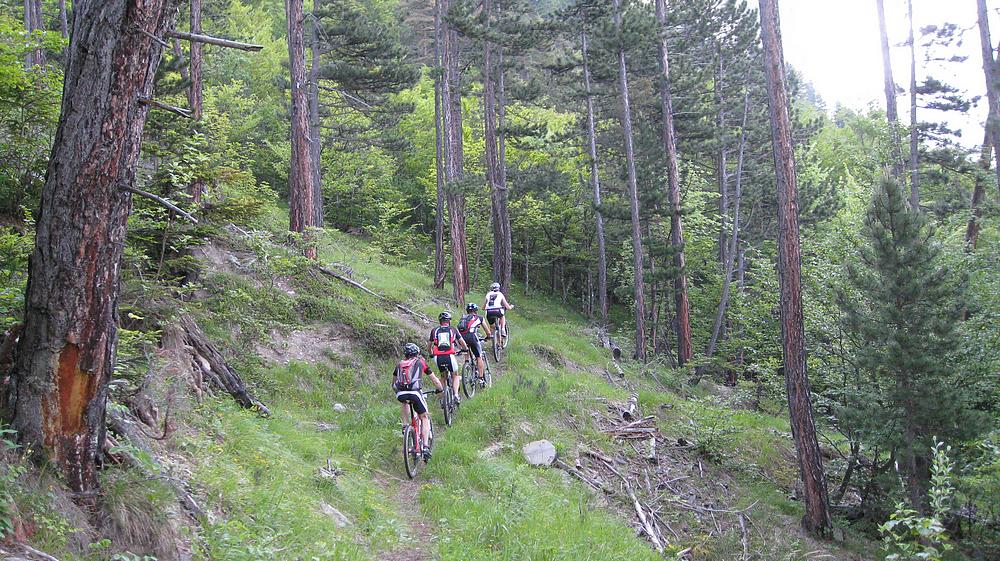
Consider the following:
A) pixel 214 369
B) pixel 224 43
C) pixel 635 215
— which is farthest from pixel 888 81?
pixel 224 43

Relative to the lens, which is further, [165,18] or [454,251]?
[454,251]

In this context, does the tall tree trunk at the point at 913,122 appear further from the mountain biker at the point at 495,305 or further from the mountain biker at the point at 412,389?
the mountain biker at the point at 412,389

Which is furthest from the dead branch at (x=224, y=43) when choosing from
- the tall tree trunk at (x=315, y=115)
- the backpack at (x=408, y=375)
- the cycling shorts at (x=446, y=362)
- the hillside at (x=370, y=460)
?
the tall tree trunk at (x=315, y=115)

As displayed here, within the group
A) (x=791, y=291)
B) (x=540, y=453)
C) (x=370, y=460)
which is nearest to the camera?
(x=370, y=460)

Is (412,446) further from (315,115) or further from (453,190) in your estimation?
(315,115)

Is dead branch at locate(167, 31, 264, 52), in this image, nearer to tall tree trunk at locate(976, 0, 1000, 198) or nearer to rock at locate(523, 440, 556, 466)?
rock at locate(523, 440, 556, 466)

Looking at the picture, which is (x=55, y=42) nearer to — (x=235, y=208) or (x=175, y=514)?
(x=235, y=208)

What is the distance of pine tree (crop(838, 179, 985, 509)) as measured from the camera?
36.0 feet

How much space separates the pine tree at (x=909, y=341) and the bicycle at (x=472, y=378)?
7.23 metres

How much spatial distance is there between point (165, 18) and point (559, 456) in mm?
8901

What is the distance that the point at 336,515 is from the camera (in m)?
6.62

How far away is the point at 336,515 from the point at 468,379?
243 inches

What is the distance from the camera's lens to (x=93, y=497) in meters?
4.10

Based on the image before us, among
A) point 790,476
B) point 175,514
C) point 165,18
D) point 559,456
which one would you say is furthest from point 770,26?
point 175,514
